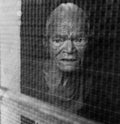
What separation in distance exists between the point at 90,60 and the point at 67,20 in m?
0.15

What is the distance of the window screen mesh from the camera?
0.56 m

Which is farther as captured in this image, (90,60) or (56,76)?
(56,76)

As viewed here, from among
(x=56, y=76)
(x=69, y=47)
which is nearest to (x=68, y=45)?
(x=69, y=47)

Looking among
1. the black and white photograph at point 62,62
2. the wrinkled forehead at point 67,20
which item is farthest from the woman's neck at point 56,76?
the wrinkled forehead at point 67,20

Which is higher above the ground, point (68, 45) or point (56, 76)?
point (68, 45)

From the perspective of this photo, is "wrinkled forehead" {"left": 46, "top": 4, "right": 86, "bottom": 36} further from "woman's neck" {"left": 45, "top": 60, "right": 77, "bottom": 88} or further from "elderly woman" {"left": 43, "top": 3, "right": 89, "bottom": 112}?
"woman's neck" {"left": 45, "top": 60, "right": 77, "bottom": 88}

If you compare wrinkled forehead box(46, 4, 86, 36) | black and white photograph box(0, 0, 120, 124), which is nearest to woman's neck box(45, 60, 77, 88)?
black and white photograph box(0, 0, 120, 124)

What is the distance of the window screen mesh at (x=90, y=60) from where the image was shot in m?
0.56

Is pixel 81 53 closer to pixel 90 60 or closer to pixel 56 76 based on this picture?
pixel 90 60

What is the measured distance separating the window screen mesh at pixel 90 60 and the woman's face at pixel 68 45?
0.03 metres

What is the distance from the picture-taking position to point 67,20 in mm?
635

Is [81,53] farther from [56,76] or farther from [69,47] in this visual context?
[56,76]

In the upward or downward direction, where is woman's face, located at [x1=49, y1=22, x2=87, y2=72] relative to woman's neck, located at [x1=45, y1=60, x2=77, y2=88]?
upward

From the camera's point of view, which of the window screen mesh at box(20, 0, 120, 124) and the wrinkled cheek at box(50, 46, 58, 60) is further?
the wrinkled cheek at box(50, 46, 58, 60)
